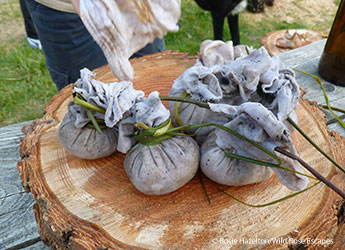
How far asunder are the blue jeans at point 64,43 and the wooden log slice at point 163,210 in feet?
2.20

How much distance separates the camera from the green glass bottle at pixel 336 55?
1.34m

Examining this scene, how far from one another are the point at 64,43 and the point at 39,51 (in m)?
1.30

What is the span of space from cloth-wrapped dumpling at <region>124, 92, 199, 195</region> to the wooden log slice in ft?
0.21

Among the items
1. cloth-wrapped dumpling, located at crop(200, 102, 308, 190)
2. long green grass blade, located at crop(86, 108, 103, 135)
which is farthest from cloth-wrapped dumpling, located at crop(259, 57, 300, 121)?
long green grass blade, located at crop(86, 108, 103, 135)

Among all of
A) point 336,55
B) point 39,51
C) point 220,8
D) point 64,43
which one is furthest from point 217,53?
point 39,51

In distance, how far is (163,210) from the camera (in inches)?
32.4

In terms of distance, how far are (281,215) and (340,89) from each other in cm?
95

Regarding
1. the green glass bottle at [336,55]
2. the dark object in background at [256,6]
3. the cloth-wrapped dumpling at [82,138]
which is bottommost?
the dark object in background at [256,6]

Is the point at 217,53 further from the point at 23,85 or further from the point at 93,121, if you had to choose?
the point at 23,85

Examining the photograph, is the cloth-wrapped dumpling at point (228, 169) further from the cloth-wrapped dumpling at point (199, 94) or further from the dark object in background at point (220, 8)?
the dark object in background at point (220, 8)

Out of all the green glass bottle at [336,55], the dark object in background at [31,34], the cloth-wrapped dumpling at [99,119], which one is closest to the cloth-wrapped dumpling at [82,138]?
the cloth-wrapped dumpling at [99,119]

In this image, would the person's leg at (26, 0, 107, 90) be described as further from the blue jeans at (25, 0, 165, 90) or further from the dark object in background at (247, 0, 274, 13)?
the dark object in background at (247, 0, 274, 13)

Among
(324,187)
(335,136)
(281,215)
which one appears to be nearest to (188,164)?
(281,215)

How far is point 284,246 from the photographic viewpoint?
737 mm
